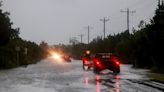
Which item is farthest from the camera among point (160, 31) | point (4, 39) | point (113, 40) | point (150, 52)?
point (113, 40)

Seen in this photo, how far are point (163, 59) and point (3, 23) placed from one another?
74.1 ft

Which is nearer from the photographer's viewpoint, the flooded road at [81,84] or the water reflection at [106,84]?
the water reflection at [106,84]

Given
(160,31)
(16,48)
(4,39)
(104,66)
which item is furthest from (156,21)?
(16,48)

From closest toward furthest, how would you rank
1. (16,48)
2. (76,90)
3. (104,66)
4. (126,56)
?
(76,90), (104,66), (16,48), (126,56)

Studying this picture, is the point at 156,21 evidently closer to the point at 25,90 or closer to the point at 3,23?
the point at 3,23

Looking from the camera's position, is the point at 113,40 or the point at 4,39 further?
the point at 113,40

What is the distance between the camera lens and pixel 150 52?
50.9 meters

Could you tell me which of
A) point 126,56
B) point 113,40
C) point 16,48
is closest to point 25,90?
point 16,48

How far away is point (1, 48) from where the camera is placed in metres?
62.9

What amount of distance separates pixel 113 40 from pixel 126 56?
66.2 ft

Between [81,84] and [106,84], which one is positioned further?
[81,84]

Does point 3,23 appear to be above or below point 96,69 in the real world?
above

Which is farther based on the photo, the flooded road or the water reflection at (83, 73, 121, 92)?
the flooded road

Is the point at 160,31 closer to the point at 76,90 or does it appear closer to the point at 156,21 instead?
the point at 156,21
